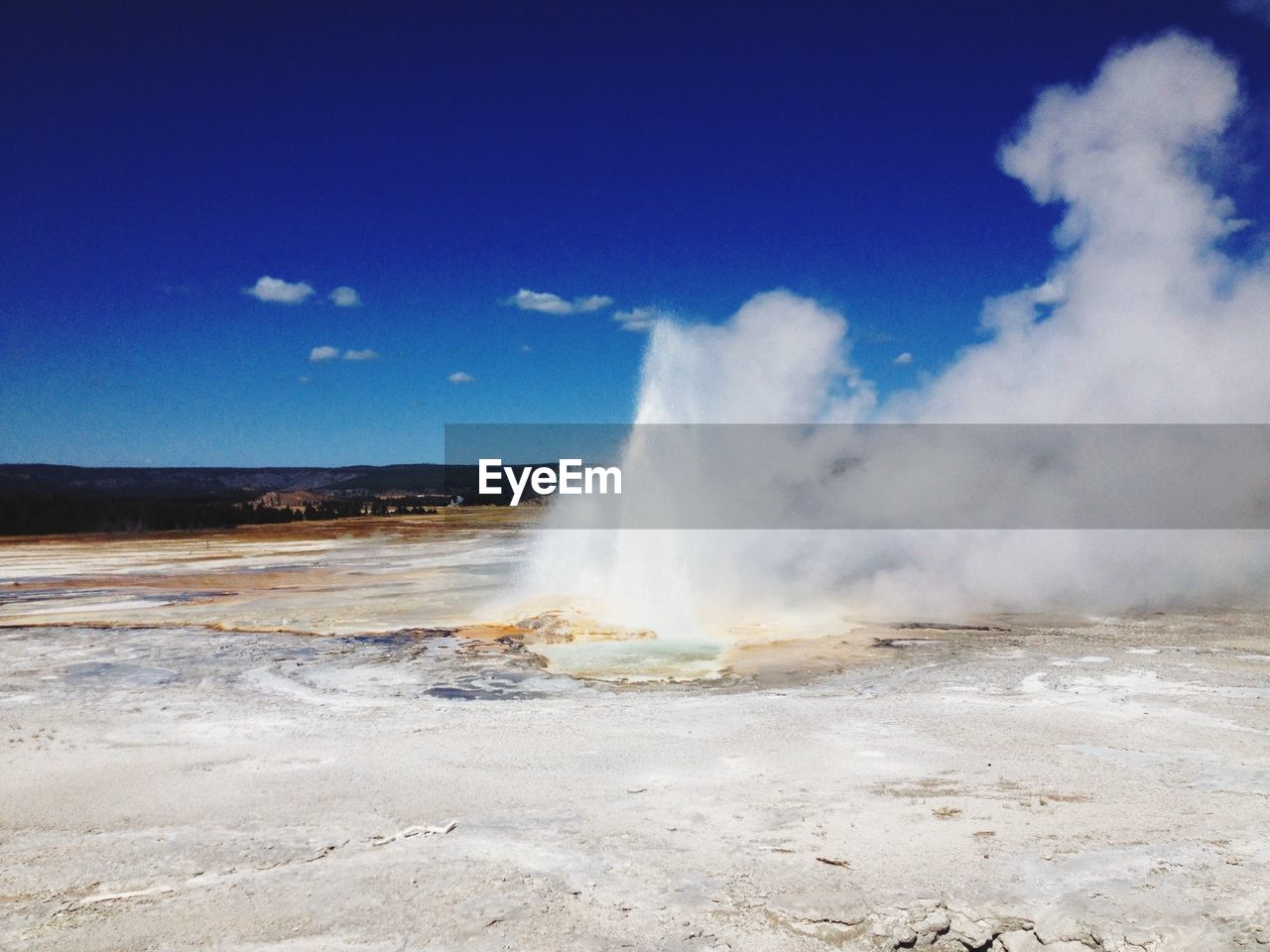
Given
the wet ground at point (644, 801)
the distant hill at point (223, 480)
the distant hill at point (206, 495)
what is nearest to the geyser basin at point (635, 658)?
the wet ground at point (644, 801)

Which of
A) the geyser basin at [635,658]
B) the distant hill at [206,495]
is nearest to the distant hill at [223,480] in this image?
the distant hill at [206,495]

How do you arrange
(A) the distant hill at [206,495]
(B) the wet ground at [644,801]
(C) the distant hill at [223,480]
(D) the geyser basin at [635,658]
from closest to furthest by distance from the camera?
(B) the wet ground at [644,801] < (D) the geyser basin at [635,658] < (A) the distant hill at [206,495] < (C) the distant hill at [223,480]

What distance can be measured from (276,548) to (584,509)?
13609mm

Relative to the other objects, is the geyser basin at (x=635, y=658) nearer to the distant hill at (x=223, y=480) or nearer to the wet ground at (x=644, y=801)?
the wet ground at (x=644, y=801)

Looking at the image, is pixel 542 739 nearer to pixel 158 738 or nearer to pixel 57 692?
pixel 158 738

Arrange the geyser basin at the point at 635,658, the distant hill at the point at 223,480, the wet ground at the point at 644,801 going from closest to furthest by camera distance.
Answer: the wet ground at the point at 644,801 → the geyser basin at the point at 635,658 → the distant hill at the point at 223,480

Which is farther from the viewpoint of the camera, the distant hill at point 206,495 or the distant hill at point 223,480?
the distant hill at point 223,480

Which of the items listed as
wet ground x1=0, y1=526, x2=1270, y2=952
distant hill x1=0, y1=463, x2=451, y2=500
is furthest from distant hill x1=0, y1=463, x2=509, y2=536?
wet ground x1=0, y1=526, x2=1270, y2=952

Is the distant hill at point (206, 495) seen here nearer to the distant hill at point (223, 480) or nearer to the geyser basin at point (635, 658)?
the distant hill at point (223, 480)

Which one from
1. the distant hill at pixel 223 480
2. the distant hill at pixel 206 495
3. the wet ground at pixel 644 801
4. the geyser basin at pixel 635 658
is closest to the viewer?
the wet ground at pixel 644 801

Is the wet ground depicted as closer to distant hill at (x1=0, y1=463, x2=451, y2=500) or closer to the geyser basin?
the geyser basin

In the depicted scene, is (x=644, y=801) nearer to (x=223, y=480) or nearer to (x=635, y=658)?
(x=635, y=658)

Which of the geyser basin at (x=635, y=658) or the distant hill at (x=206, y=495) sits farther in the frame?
the distant hill at (x=206, y=495)

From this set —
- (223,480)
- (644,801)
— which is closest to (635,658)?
(644,801)
